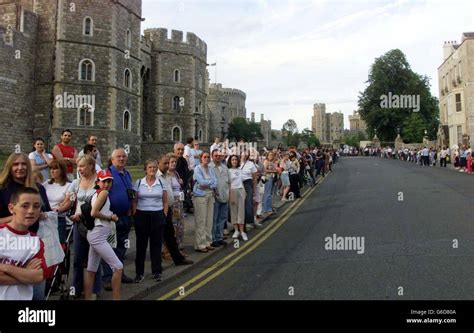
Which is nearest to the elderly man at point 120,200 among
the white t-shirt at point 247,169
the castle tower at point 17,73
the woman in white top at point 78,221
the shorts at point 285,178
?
the woman in white top at point 78,221

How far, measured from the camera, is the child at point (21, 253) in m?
3.17

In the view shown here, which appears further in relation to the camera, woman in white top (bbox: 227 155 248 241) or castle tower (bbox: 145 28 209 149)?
castle tower (bbox: 145 28 209 149)

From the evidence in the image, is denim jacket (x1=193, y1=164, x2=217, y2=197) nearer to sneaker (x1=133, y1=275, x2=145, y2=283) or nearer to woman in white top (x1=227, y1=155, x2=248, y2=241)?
woman in white top (x1=227, y1=155, x2=248, y2=241)

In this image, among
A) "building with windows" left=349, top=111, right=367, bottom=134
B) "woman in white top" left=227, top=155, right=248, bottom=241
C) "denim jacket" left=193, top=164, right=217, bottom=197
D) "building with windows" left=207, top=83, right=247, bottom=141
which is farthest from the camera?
"building with windows" left=349, top=111, right=367, bottom=134

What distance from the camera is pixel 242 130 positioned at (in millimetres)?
104125

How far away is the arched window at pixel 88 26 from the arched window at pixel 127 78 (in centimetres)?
440

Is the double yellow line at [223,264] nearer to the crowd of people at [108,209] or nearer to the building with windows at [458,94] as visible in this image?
the crowd of people at [108,209]

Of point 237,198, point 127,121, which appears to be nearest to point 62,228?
point 237,198

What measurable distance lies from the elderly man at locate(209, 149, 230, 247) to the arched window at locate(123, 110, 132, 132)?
29.7 metres

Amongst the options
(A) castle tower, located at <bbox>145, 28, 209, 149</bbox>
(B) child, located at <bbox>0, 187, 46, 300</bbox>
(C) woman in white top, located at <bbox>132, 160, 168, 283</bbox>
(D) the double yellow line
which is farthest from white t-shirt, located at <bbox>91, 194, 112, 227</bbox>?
(A) castle tower, located at <bbox>145, 28, 209, 149</bbox>

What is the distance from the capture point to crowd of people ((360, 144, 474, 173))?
28.2m

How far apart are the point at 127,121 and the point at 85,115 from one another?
4.48 metres

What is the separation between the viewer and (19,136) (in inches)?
1320
